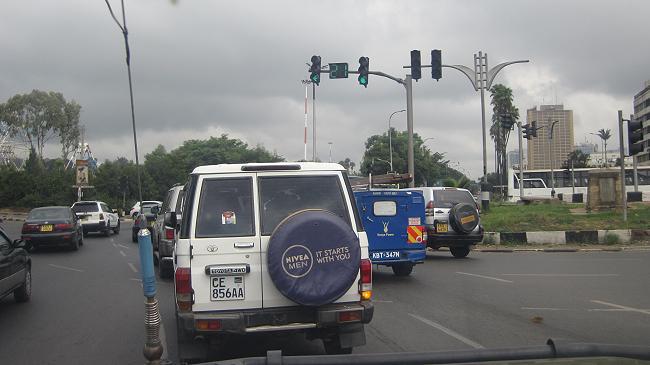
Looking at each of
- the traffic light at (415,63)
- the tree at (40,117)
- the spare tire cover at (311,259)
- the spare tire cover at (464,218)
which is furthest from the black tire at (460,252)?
the tree at (40,117)

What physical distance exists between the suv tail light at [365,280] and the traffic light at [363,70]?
656 inches

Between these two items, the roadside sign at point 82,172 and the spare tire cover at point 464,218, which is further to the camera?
the roadside sign at point 82,172

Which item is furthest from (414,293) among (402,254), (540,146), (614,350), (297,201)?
(540,146)

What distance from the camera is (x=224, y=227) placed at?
5773 mm

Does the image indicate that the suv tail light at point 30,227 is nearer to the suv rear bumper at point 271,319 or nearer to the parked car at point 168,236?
the parked car at point 168,236

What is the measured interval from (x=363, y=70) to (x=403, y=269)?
35.0ft

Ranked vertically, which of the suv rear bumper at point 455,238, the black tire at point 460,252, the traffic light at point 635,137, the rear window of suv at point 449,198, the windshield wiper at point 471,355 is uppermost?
the traffic light at point 635,137

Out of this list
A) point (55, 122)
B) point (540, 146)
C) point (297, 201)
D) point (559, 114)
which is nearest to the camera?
point (297, 201)

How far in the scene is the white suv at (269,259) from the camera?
538cm

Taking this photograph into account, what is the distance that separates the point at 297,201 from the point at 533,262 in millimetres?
11214

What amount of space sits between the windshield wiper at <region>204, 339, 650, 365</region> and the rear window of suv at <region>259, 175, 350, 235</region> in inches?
102

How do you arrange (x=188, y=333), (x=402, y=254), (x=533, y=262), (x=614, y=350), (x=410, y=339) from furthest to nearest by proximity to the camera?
(x=533, y=262), (x=402, y=254), (x=410, y=339), (x=188, y=333), (x=614, y=350)

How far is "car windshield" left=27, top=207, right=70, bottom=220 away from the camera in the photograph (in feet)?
68.3

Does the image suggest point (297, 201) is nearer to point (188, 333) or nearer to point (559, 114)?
point (188, 333)
